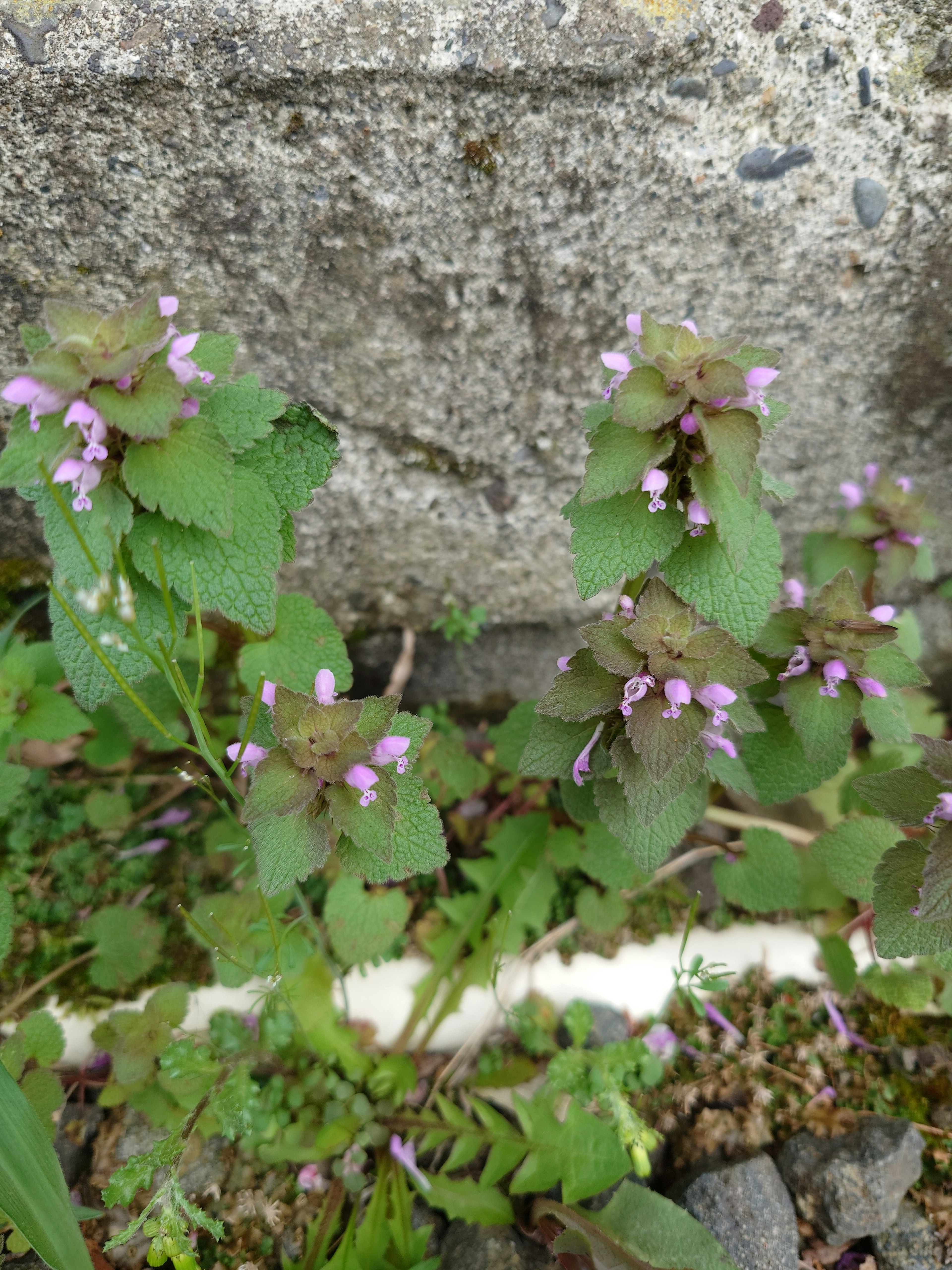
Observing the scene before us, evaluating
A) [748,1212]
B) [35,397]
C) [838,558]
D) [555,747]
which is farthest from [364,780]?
[838,558]

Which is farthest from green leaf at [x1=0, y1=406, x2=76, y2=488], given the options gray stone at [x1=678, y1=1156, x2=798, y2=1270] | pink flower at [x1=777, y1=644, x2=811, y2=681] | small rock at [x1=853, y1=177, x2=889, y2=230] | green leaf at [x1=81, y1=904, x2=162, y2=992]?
gray stone at [x1=678, y1=1156, x2=798, y2=1270]

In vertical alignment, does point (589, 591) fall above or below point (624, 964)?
above

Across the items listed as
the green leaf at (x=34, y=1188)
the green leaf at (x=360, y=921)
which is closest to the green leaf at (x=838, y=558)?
the green leaf at (x=360, y=921)

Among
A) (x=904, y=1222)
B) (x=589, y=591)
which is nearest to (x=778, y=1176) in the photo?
(x=904, y=1222)

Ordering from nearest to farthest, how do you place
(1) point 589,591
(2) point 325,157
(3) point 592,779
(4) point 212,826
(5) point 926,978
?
(1) point 589,591 → (2) point 325,157 → (3) point 592,779 → (5) point 926,978 → (4) point 212,826

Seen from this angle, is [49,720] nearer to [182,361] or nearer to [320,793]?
[320,793]

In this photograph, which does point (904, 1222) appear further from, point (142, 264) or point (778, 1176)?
point (142, 264)

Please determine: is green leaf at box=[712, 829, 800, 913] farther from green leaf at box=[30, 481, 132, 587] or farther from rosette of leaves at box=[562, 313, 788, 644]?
green leaf at box=[30, 481, 132, 587]
